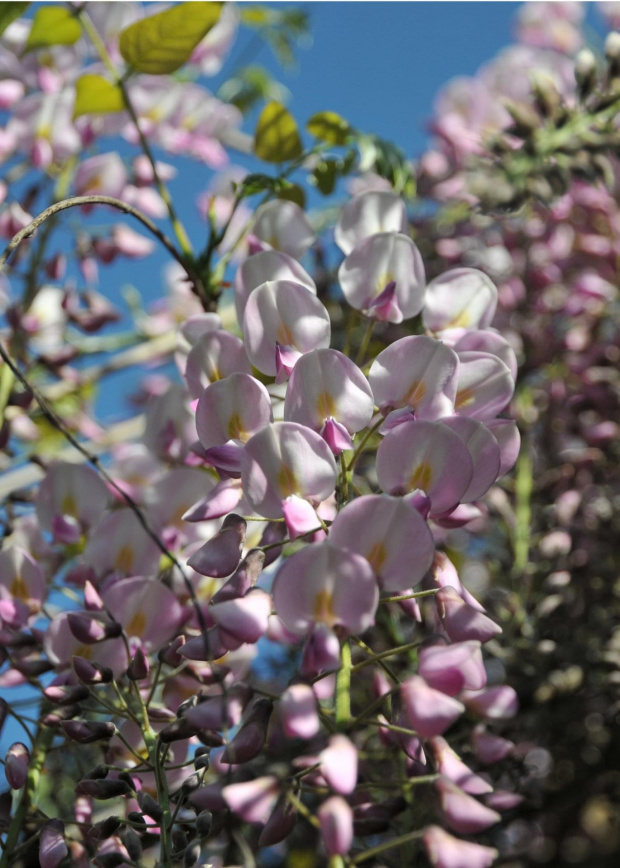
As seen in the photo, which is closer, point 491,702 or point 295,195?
point 491,702

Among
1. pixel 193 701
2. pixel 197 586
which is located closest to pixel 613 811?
pixel 197 586

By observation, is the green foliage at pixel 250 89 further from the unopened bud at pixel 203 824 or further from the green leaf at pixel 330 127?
the unopened bud at pixel 203 824

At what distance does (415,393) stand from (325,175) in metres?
0.46

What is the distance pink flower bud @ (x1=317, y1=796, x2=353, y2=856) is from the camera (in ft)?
1.48

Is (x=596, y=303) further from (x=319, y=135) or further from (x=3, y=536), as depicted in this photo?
(x=3, y=536)

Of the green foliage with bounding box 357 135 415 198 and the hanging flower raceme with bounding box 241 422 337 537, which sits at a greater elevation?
the green foliage with bounding box 357 135 415 198

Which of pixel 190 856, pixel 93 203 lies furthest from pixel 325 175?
pixel 190 856

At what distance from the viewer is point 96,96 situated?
A: 3.27ft

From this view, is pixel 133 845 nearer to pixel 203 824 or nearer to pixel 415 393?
pixel 203 824

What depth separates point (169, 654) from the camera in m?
0.65

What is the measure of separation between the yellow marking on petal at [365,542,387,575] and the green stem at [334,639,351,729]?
0.17 feet

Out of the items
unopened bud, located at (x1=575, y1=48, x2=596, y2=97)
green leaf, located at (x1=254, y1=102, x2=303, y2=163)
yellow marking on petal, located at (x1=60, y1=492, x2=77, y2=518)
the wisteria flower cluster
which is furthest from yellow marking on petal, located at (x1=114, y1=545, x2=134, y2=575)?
unopened bud, located at (x1=575, y1=48, x2=596, y2=97)

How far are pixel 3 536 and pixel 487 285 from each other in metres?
0.54

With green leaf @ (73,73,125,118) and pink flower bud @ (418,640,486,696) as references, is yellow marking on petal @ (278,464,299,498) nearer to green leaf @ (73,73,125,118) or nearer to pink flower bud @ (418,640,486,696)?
pink flower bud @ (418,640,486,696)
